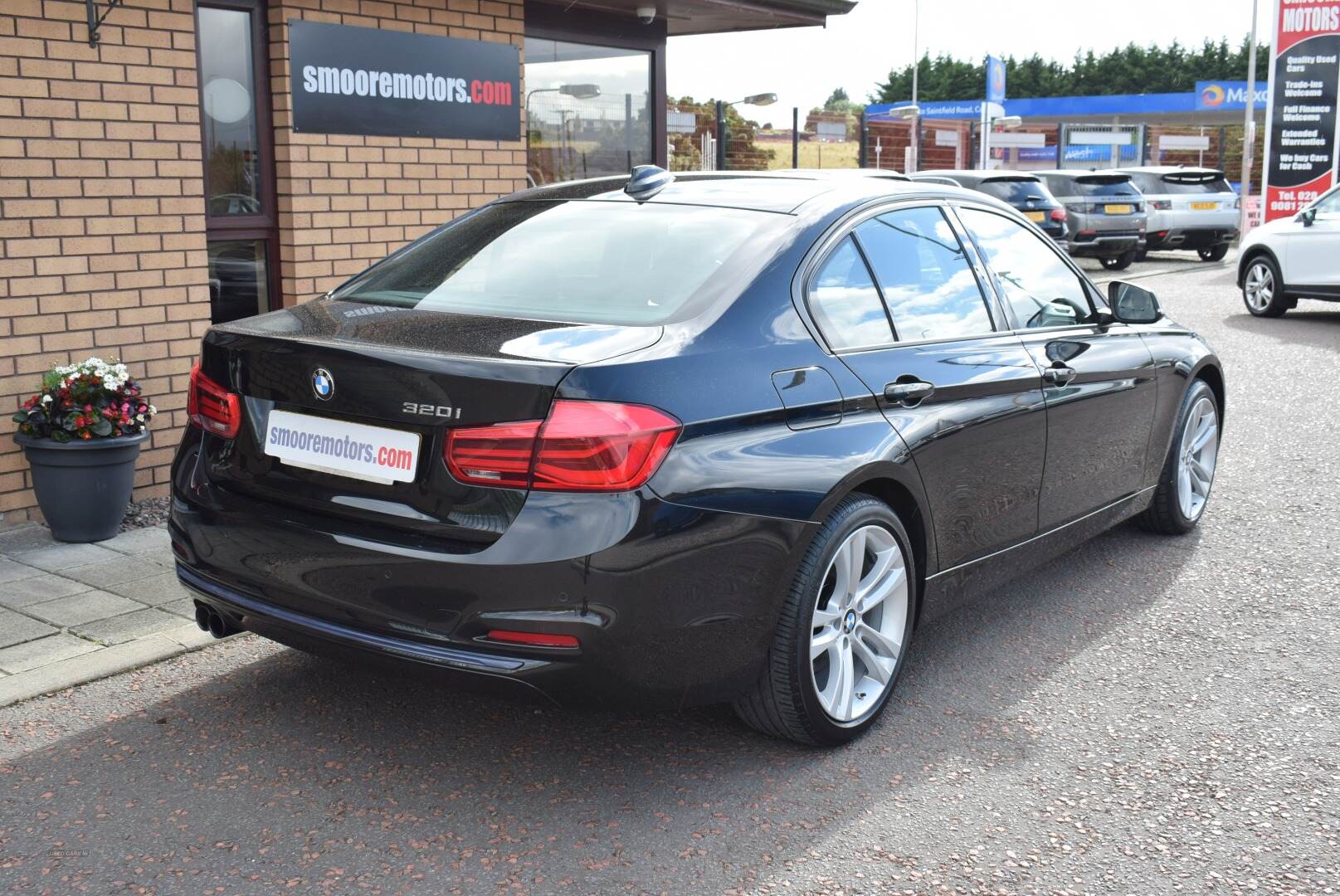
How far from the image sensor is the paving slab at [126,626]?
4.72 m

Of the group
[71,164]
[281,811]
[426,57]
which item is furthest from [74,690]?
[426,57]

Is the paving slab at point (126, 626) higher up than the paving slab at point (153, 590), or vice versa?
the paving slab at point (153, 590)

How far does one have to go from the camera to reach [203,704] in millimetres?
4188

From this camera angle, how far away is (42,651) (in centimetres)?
457

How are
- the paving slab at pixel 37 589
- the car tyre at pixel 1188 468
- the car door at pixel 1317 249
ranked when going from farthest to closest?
the car door at pixel 1317 249, the car tyre at pixel 1188 468, the paving slab at pixel 37 589

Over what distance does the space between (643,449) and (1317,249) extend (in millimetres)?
14128

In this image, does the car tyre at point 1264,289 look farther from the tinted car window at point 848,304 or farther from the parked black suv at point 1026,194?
the tinted car window at point 848,304

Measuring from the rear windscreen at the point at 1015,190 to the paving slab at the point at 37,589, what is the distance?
17699 mm

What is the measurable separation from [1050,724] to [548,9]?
21.3ft

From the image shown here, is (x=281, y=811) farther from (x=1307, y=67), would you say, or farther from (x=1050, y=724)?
(x=1307, y=67)

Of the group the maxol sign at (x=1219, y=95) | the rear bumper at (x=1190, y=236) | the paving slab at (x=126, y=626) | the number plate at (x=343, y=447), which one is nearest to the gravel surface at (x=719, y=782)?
the paving slab at (x=126, y=626)

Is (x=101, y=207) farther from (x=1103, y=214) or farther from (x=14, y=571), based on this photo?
(x=1103, y=214)

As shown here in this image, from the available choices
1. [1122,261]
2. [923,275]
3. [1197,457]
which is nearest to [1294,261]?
[1122,261]

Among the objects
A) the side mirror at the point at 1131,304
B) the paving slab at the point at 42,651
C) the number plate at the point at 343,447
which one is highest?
the side mirror at the point at 1131,304
